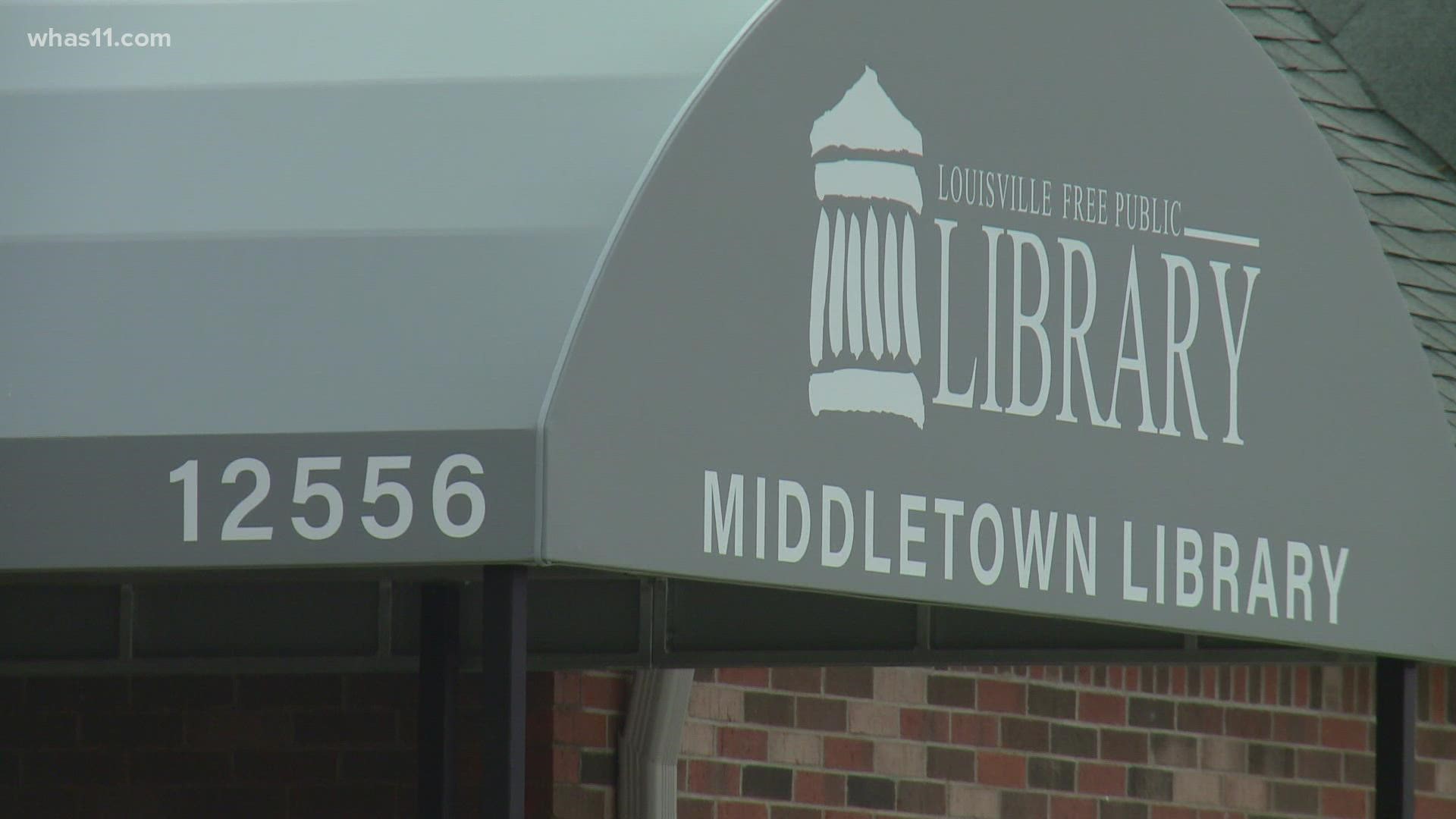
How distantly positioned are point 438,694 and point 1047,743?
7.54 feet

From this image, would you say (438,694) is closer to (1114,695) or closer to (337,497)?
(337,497)

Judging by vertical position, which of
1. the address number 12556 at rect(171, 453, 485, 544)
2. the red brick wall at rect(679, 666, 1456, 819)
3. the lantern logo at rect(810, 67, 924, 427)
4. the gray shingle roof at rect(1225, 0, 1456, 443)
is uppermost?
the gray shingle roof at rect(1225, 0, 1456, 443)

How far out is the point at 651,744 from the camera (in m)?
6.30

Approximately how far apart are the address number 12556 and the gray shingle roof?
306 cm

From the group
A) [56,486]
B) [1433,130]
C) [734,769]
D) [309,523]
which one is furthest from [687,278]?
[1433,130]

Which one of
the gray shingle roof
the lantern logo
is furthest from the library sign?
the gray shingle roof

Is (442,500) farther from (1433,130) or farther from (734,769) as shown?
(1433,130)

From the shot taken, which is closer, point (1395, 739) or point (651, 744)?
point (1395, 739)

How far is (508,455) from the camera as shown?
12.6 ft

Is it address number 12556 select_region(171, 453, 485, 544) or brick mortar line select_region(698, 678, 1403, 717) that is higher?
address number 12556 select_region(171, 453, 485, 544)

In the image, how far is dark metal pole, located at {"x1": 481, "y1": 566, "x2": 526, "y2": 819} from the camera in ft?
13.0

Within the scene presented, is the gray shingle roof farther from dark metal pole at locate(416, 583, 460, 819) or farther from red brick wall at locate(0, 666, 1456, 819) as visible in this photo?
dark metal pole at locate(416, 583, 460, 819)

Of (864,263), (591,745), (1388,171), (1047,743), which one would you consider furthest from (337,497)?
(1047,743)

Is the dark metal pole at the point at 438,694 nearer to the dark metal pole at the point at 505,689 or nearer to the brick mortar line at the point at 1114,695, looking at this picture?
the brick mortar line at the point at 1114,695
